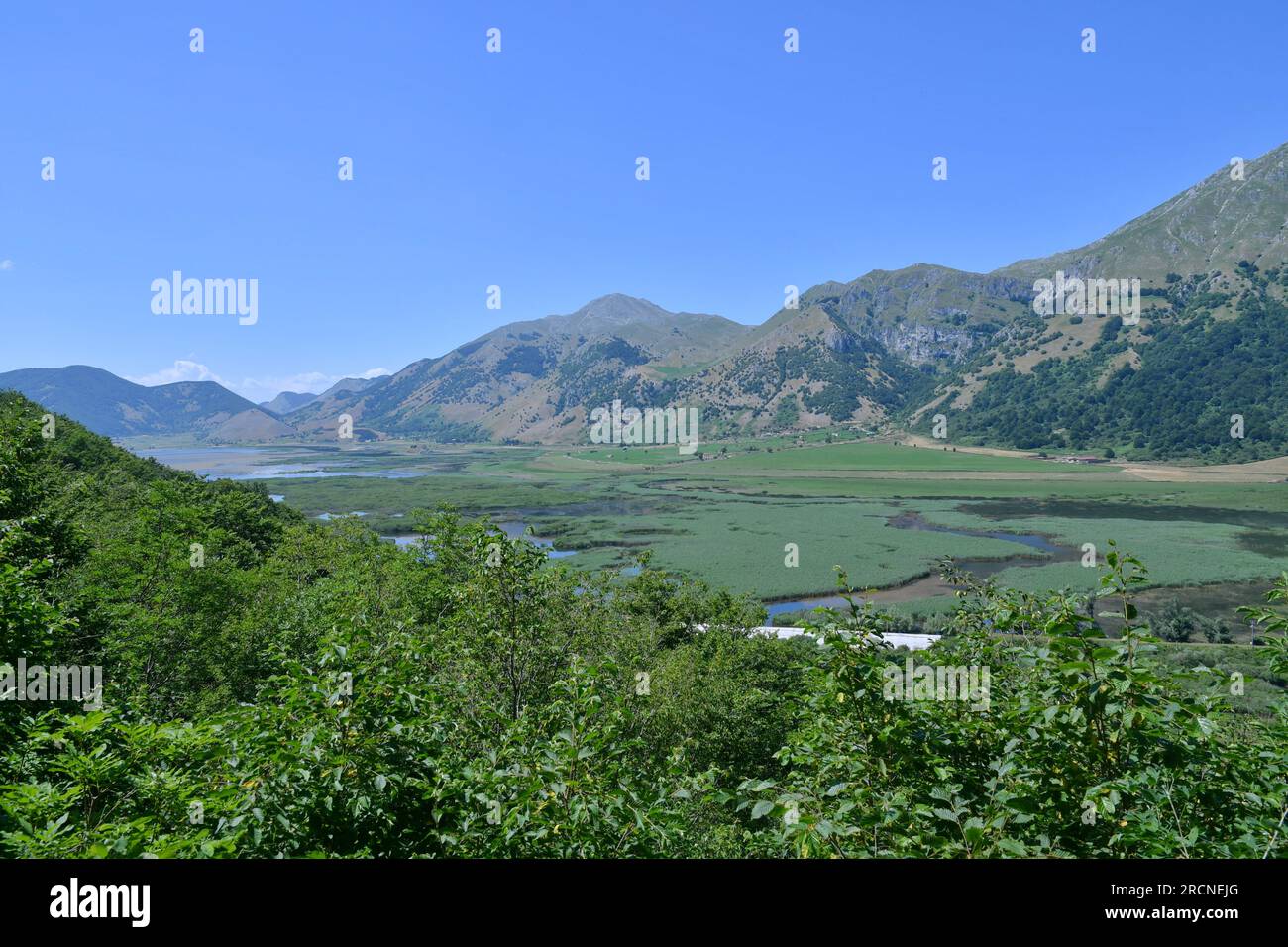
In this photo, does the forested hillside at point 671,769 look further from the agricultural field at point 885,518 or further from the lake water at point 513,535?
the lake water at point 513,535

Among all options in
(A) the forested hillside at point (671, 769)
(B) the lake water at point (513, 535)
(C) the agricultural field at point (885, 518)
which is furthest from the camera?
(B) the lake water at point (513, 535)

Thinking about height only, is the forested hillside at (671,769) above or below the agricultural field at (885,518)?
above

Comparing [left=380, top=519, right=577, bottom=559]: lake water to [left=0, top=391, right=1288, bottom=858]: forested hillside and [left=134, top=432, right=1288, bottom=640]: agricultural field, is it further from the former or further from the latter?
[left=0, top=391, right=1288, bottom=858]: forested hillside

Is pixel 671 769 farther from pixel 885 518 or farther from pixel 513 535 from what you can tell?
pixel 885 518

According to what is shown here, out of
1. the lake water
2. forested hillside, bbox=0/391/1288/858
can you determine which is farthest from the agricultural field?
forested hillside, bbox=0/391/1288/858

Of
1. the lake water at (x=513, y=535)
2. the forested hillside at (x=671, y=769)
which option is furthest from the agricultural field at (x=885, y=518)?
the forested hillside at (x=671, y=769)
